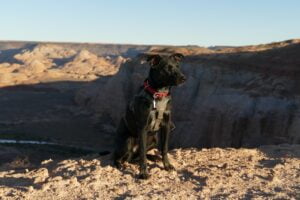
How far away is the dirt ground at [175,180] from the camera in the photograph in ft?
24.1

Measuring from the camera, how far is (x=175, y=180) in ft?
26.4

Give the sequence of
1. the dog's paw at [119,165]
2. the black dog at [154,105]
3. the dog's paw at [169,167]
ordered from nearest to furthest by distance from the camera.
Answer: the black dog at [154,105], the dog's paw at [169,167], the dog's paw at [119,165]

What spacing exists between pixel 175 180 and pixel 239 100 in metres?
27.1

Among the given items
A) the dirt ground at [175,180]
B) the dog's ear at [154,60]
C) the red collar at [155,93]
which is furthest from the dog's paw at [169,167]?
the dog's ear at [154,60]

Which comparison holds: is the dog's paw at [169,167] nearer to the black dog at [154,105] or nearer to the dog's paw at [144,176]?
the black dog at [154,105]

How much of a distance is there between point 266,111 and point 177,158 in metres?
23.5

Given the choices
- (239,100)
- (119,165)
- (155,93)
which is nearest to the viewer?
(155,93)

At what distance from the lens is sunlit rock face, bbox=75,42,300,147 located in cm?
3116

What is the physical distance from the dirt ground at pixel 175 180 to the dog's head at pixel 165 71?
1.65m

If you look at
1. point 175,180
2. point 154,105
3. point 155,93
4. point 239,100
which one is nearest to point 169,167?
point 175,180

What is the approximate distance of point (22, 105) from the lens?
58031mm

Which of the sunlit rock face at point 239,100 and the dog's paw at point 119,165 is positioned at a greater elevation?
the dog's paw at point 119,165

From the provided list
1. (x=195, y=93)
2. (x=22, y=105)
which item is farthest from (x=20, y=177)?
(x=22, y=105)

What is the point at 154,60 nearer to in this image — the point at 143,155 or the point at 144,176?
the point at 143,155
